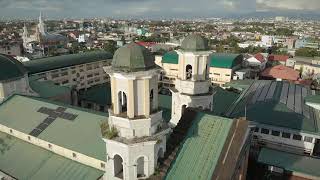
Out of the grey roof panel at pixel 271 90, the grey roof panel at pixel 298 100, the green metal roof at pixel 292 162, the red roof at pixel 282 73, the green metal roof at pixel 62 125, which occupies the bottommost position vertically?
the green metal roof at pixel 292 162

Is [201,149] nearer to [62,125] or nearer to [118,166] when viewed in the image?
[118,166]

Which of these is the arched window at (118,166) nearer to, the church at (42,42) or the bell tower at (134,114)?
the bell tower at (134,114)

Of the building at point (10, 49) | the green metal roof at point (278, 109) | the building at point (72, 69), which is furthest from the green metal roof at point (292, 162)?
the building at point (10, 49)

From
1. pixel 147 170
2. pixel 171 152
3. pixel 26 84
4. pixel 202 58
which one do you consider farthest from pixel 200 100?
pixel 26 84

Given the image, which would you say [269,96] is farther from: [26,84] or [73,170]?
[26,84]

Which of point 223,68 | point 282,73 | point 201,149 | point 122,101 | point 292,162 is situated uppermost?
point 122,101

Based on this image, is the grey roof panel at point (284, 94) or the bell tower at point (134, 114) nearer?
the bell tower at point (134, 114)

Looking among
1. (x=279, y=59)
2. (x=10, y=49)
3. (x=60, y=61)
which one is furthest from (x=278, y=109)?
(x=10, y=49)
